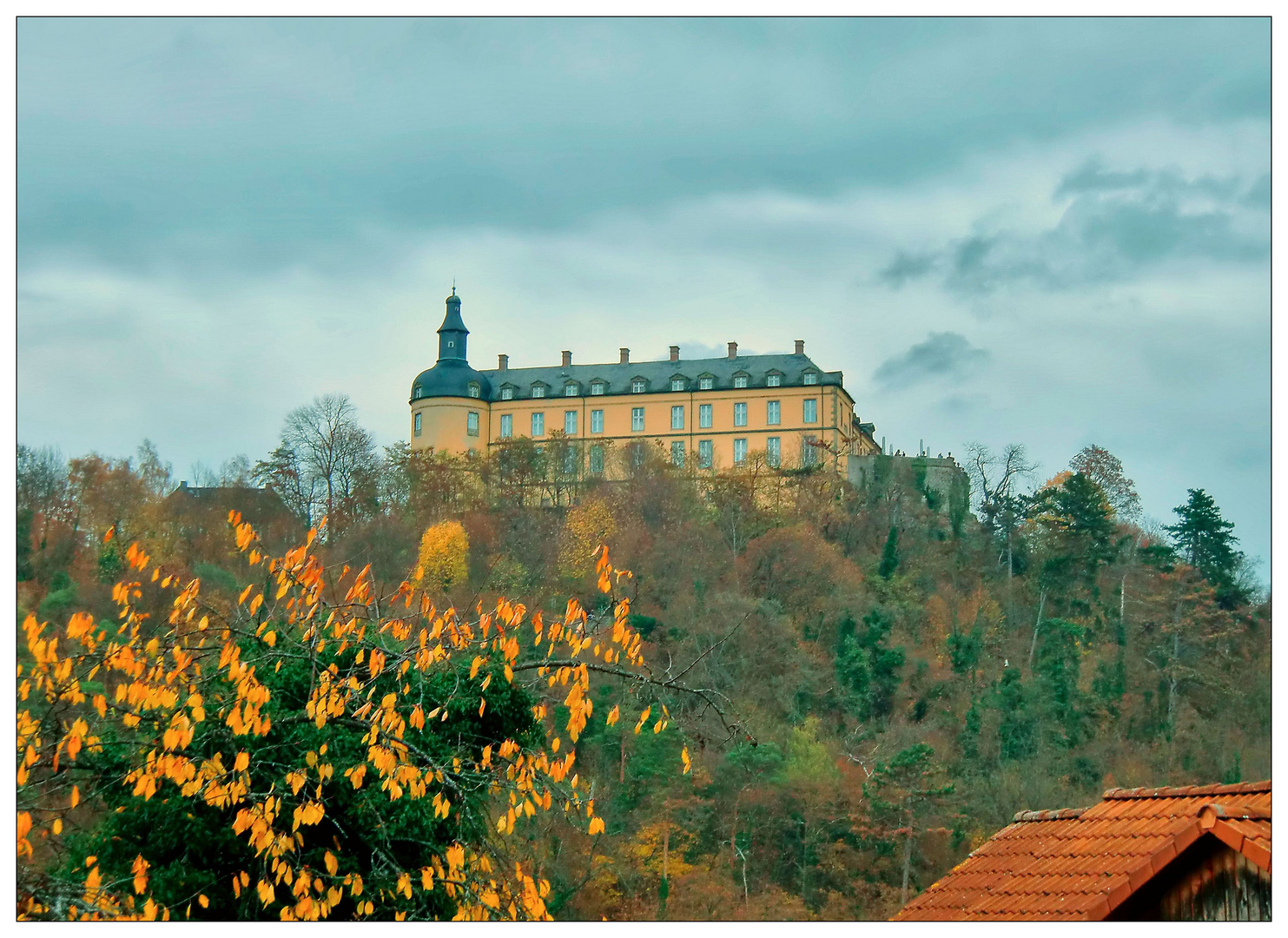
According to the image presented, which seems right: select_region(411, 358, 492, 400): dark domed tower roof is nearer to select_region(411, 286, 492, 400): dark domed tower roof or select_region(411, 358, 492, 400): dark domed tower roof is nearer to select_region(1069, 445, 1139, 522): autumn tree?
select_region(411, 286, 492, 400): dark domed tower roof

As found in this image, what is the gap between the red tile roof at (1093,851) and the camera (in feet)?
20.8

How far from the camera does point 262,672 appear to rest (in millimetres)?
8227

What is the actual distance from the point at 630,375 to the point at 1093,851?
2149 inches

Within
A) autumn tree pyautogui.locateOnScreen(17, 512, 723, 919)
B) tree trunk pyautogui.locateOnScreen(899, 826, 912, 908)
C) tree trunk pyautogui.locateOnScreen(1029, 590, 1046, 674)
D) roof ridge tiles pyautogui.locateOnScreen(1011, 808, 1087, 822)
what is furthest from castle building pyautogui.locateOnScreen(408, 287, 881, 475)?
autumn tree pyautogui.locateOnScreen(17, 512, 723, 919)

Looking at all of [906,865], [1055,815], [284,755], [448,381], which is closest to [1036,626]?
[906,865]

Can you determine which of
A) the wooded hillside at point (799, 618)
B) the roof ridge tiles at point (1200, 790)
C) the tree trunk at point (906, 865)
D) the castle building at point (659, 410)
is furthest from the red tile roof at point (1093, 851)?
the castle building at point (659, 410)

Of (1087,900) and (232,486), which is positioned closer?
(1087,900)

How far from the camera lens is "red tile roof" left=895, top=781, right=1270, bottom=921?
6.34 metres

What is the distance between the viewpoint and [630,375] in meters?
61.3

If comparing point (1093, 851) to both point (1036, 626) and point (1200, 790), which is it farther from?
point (1036, 626)

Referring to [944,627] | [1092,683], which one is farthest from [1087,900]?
[944,627]

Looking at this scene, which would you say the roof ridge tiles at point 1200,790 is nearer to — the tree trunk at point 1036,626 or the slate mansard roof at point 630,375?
the tree trunk at point 1036,626

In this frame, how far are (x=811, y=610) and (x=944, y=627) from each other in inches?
186

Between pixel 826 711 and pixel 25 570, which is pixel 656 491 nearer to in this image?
pixel 826 711
